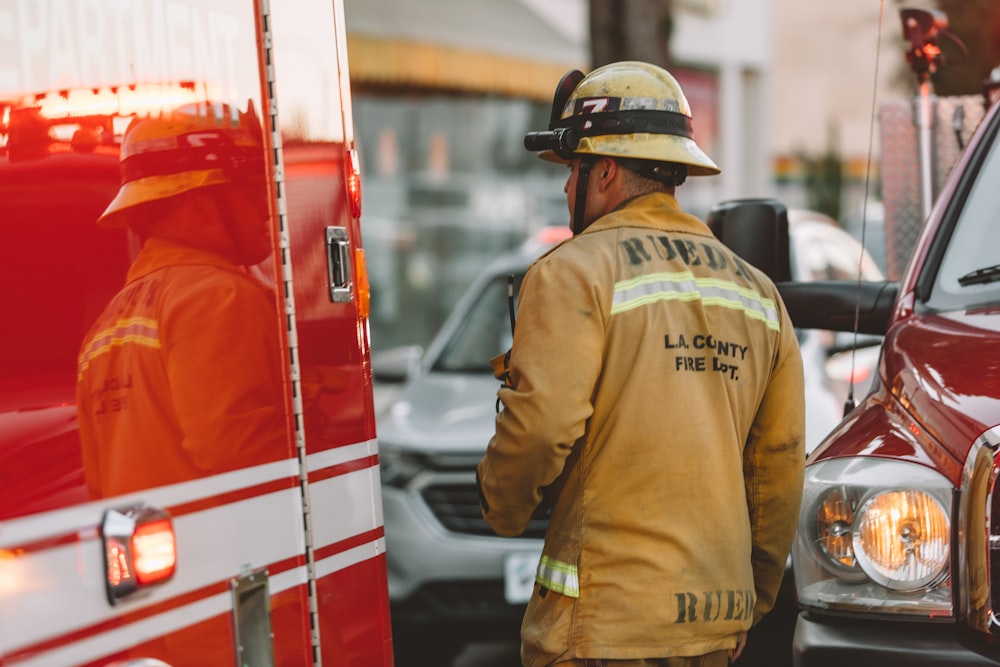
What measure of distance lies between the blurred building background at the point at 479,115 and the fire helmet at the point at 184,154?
7334 mm

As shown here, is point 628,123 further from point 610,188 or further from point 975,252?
point 975,252

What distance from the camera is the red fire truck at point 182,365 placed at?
6.77ft

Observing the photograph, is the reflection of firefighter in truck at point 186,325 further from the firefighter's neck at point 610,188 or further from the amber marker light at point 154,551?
the firefighter's neck at point 610,188

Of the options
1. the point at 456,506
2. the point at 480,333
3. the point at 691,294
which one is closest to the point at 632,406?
the point at 691,294

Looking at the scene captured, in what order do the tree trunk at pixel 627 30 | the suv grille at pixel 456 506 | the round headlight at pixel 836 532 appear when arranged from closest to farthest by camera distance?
the round headlight at pixel 836 532, the suv grille at pixel 456 506, the tree trunk at pixel 627 30

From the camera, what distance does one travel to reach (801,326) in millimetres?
4254

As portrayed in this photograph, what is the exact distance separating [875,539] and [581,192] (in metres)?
1.09

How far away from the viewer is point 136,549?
7.28 ft

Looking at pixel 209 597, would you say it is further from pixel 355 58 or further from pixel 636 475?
pixel 355 58

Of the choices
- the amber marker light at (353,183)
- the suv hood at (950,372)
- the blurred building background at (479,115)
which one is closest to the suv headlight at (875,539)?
the suv hood at (950,372)

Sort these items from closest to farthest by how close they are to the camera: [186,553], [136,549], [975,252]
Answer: [136,549]
[186,553]
[975,252]

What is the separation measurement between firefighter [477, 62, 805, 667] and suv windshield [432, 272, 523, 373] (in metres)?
3.92

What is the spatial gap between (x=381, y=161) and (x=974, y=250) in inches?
463

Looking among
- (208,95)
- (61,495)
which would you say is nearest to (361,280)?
(208,95)
